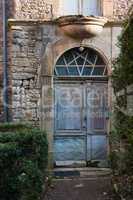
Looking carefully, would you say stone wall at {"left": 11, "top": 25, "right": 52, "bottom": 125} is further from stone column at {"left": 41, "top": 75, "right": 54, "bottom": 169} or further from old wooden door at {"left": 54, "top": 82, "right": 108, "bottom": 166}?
old wooden door at {"left": 54, "top": 82, "right": 108, "bottom": 166}

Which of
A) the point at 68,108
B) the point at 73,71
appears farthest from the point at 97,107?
the point at 73,71

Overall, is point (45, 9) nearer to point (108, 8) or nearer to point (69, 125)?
point (108, 8)

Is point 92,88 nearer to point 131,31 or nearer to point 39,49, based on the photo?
point 39,49

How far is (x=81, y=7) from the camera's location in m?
14.2

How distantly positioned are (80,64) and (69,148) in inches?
93.3

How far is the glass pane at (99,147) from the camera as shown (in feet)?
46.6

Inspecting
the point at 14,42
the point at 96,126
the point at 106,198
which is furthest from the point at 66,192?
the point at 14,42

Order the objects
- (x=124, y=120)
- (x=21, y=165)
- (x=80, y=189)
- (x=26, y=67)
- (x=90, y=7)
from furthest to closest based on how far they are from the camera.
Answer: (x=90, y=7), (x=26, y=67), (x=80, y=189), (x=124, y=120), (x=21, y=165)

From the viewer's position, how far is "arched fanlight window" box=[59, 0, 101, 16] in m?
14.2

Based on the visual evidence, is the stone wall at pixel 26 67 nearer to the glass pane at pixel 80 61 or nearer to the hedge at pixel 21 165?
the glass pane at pixel 80 61

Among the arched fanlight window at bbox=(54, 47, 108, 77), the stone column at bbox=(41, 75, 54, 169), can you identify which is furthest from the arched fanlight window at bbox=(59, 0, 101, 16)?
the stone column at bbox=(41, 75, 54, 169)

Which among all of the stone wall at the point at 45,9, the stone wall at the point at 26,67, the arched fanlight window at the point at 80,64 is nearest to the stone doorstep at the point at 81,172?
the stone wall at the point at 26,67

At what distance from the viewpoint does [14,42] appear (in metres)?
13.9

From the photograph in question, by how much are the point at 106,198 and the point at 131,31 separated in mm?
3414
